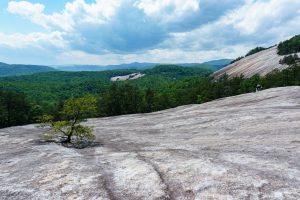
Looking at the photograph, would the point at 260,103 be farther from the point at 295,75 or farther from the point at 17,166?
the point at 295,75

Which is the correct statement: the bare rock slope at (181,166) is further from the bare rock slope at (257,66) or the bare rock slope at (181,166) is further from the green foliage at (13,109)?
the bare rock slope at (257,66)

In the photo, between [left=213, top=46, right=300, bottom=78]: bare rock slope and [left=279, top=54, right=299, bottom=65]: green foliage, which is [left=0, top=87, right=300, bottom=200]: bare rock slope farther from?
[left=213, top=46, right=300, bottom=78]: bare rock slope

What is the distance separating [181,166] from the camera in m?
21.4

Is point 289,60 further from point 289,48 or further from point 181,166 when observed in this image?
point 181,166

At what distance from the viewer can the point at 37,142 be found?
38219 millimetres

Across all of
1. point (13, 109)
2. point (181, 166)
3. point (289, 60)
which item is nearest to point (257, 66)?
point (289, 60)

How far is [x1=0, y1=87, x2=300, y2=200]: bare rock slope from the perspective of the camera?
17.7 m

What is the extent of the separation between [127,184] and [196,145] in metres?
11.8

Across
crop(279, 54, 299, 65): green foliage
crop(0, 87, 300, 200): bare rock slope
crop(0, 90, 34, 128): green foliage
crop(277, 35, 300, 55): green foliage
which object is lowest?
crop(0, 90, 34, 128): green foliage

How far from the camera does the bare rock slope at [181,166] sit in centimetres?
1766

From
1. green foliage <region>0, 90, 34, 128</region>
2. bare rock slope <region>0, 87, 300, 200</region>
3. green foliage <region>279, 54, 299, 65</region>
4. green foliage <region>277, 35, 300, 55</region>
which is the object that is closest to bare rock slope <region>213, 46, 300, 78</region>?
green foliage <region>279, 54, 299, 65</region>

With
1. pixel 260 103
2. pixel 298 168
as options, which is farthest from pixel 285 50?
pixel 298 168

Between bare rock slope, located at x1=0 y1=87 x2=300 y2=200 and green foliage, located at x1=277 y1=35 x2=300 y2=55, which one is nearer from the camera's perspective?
bare rock slope, located at x1=0 y1=87 x2=300 y2=200

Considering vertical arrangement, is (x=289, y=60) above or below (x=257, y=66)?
above
